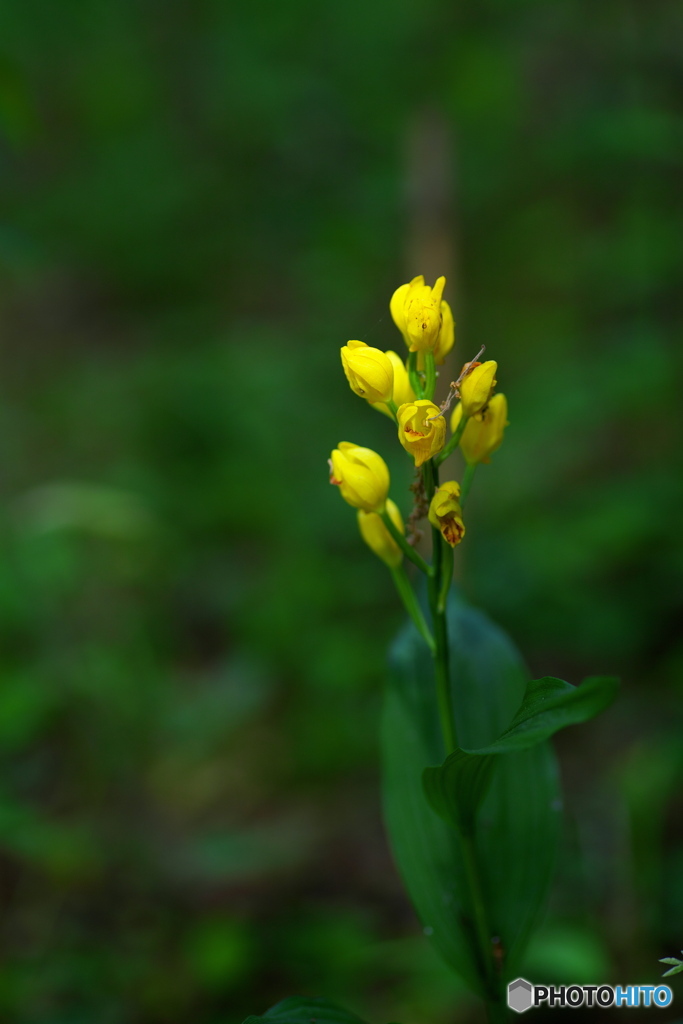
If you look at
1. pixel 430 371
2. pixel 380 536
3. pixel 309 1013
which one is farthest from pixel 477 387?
pixel 309 1013

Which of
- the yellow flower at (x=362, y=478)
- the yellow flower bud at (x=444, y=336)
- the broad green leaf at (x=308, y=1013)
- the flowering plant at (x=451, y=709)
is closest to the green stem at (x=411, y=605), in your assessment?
the flowering plant at (x=451, y=709)

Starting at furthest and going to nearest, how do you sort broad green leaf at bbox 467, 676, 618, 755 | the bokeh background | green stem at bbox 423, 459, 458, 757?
the bokeh background, green stem at bbox 423, 459, 458, 757, broad green leaf at bbox 467, 676, 618, 755

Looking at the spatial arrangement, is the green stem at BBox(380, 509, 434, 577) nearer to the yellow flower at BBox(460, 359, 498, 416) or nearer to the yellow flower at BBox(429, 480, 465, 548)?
the yellow flower at BBox(429, 480, 465, 548)

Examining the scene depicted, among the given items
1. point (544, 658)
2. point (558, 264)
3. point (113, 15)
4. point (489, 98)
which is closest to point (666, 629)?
point (544, 658)

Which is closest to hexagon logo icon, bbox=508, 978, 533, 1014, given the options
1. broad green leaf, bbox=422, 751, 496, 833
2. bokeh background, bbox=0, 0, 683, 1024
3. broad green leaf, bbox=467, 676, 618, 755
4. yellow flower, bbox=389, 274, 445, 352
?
bokeh background, bbox=0, 0, 683, 1024

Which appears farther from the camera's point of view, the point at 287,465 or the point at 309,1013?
the point at 287,465

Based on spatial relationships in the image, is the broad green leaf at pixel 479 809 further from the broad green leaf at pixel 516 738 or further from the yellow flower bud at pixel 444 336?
the yellow flower bud at pixel 444 336

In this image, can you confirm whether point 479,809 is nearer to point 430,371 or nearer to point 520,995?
point 520,995
